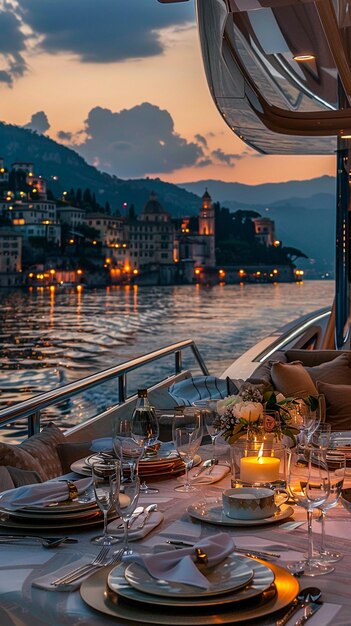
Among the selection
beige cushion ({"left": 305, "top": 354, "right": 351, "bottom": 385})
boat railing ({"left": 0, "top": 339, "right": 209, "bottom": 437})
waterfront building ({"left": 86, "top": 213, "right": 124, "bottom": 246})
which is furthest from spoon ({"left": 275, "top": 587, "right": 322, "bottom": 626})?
waterfront building ({"left": 86, "top": 213, "right": 124, "bottom": 246})

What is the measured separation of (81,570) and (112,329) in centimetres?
4975

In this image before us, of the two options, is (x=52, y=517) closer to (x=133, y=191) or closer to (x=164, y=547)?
(x=164, y=547)

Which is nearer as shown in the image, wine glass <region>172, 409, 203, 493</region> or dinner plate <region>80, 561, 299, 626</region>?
dinner plate <region>80, 561, 299, 626</region>

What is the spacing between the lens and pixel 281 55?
6.48 metres

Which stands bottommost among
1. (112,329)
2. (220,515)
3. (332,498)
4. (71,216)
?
(112,329)

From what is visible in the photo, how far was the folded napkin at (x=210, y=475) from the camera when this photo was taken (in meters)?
2.12

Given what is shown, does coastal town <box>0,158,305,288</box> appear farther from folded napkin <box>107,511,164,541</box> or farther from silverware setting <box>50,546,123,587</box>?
silverware setting <box>50,546,123,587</box>

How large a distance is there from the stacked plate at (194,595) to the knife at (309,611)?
3 cm

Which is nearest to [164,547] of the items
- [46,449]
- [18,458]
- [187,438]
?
[187,438]

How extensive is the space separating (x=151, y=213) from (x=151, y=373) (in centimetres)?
6000

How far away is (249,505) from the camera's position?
1.75 m

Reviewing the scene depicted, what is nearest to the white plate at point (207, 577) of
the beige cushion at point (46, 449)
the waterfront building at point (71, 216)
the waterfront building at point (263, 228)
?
the beige cushion at point (46, 449)

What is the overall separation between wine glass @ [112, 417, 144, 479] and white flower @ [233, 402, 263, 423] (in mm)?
339

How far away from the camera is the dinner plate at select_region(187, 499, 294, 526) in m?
1.71
